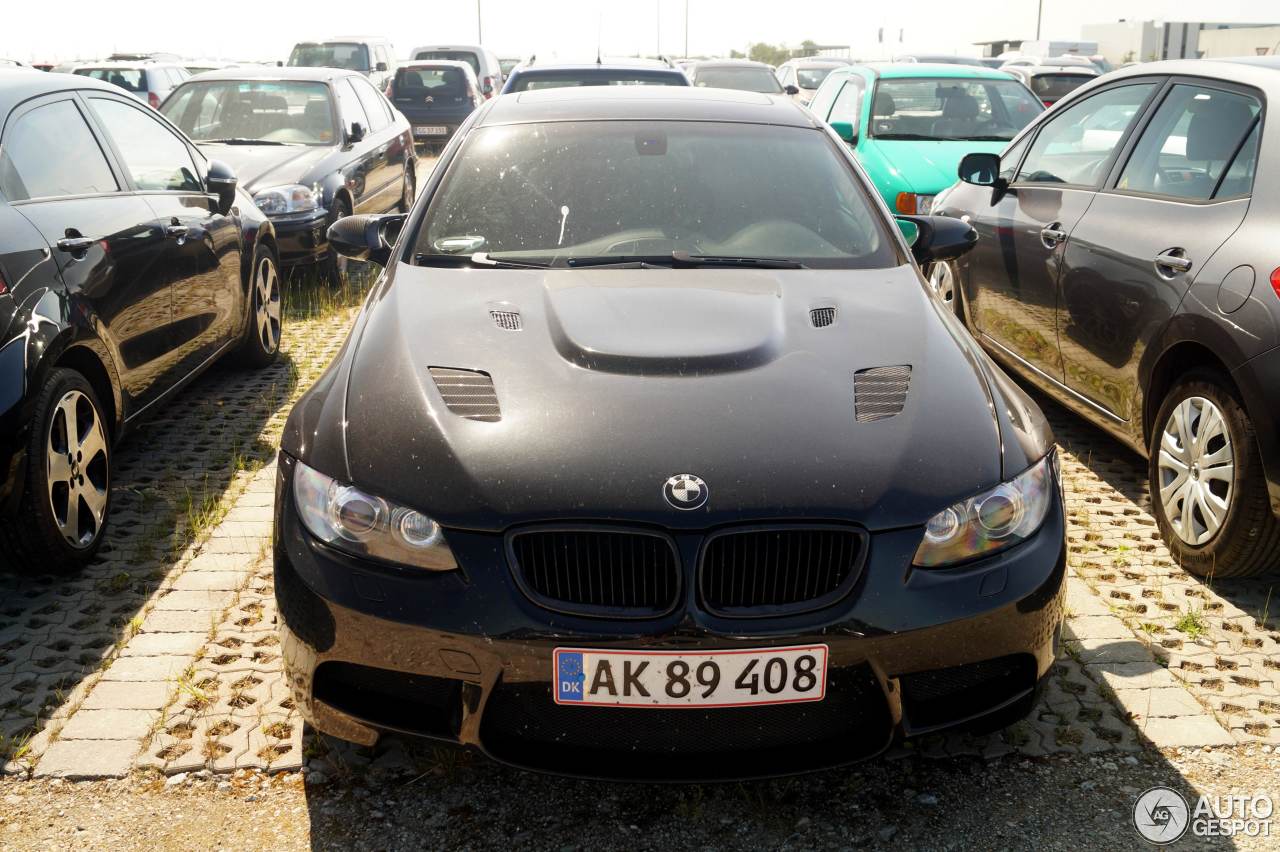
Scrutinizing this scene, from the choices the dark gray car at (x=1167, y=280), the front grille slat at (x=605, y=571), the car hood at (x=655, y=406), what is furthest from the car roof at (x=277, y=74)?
the front grille slat at (x=605, y=571)

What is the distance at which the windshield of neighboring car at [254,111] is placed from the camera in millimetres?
Result: 10164

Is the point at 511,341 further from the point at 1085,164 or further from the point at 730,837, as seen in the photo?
the point at 1085,164

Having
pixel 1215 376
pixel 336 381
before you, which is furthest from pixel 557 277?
pixel 1215 376

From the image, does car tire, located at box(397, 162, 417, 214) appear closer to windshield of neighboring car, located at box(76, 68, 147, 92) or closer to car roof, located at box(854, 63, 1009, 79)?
car roof, located at box(854, 63, 1009, 79)

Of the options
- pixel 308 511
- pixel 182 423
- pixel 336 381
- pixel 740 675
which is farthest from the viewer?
pixel 182 423

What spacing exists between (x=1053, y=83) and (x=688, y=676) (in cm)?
1689

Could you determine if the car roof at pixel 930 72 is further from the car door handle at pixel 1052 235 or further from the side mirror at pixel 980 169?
the car door handle at pixel 1052 235

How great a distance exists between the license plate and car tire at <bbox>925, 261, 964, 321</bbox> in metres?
4.26

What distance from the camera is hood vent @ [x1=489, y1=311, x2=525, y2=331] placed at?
3299 mm

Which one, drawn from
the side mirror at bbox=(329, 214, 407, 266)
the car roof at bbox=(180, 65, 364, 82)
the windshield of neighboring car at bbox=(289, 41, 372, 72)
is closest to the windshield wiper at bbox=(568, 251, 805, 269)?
the side mirror at bbox=(329, 214, 407, 266)

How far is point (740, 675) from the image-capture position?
8.23 feet

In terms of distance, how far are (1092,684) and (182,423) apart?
4.39 meters

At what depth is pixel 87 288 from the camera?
173 inches

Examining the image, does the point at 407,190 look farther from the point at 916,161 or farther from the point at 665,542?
the point at 665,542
